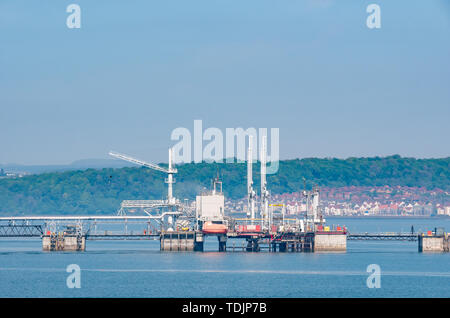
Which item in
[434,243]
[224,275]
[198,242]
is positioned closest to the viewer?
[224,275]

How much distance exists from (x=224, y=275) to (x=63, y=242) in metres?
52.6

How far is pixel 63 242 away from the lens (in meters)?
149

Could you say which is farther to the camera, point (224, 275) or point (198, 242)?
point (198, 242)

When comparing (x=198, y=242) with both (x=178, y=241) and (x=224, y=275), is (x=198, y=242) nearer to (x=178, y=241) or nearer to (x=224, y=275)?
(x=178, y=241)

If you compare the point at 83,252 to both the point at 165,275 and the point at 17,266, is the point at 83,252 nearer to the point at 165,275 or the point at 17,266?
the point at 17,266

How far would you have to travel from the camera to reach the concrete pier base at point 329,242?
14275 centimetres

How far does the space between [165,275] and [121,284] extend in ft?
34.6

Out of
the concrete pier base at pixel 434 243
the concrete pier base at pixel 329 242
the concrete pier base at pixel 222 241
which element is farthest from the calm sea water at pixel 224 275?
the concrete pier base at pixel 222 241

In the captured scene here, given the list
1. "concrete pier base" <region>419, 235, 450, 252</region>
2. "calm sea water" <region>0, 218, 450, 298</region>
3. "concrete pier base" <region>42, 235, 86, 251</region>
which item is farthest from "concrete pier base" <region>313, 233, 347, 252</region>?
"concrete pier base" <region>42, 235, 86, 251</region>

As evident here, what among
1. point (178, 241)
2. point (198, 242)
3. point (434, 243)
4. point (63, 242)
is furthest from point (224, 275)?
point (434, 243)

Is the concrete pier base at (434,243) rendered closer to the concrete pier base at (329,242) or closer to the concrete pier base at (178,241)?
the concrete pier base at (329,242)
